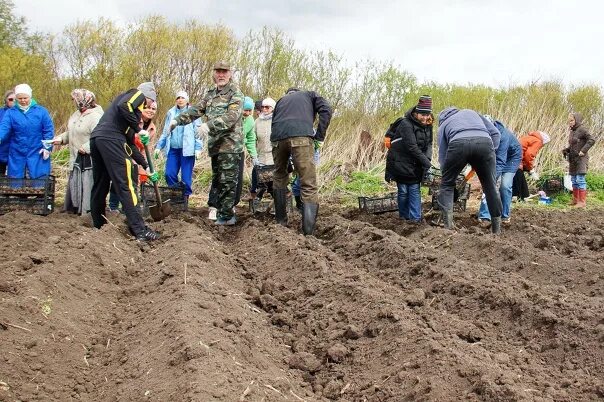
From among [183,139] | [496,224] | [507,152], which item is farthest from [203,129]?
[507,152]

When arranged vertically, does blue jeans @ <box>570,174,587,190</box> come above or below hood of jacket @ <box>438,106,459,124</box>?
below

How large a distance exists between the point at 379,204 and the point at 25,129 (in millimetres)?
4990

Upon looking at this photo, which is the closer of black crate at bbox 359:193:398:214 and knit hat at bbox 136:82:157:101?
knit hat at bbox 136:82:157:101

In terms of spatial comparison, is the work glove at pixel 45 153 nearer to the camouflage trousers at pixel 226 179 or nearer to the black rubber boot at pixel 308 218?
the camouflage trousers at pixel 226 179

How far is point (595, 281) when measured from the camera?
5.80 meters

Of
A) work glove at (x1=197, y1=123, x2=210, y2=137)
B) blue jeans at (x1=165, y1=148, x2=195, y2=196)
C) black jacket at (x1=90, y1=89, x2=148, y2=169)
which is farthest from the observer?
blue jeans at (x1=165, y1=148, x2=195, y2=196)

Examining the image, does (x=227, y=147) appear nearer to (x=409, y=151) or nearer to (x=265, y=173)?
(x=265, y=173)

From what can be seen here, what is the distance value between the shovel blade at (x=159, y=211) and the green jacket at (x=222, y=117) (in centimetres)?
91

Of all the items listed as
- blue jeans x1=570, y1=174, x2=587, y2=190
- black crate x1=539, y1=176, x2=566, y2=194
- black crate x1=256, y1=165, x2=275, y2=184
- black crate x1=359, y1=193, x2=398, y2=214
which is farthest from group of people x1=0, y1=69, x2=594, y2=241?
black crate x1=539, y1=176, x2=566, y2=194

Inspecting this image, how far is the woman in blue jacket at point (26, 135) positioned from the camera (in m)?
9.20

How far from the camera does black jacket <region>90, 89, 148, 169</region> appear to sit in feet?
23.2

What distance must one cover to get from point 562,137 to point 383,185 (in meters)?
6.70

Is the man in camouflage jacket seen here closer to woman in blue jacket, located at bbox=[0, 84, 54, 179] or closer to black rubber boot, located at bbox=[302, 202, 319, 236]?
black rubber boot, located at bbox=[302, 202, 319, 236]

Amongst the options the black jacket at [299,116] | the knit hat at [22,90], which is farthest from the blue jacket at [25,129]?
the black jacket at [299,116]
